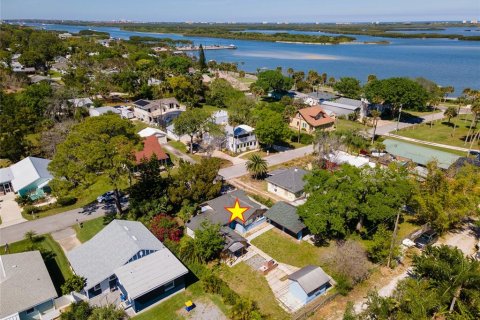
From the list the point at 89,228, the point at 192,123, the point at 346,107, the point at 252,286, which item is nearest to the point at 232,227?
the point at 252,286

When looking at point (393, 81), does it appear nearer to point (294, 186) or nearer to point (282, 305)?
point (294, 186)

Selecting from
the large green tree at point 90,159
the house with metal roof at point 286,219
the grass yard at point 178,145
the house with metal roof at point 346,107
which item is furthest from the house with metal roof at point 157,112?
the house with metal roof at point 286,219

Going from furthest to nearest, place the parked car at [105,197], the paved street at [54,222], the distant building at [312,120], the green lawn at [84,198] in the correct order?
1. the distant building at [312,120]
2. the parked car at [105,197]
3. the green lawn at [84,198]
4. the paved street at [54,222]

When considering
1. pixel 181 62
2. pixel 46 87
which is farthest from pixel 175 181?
pixel 181 62

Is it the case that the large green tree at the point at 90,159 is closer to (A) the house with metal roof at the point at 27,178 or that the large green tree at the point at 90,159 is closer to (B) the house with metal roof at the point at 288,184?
(A) the house with metal roof at the point at 27,178

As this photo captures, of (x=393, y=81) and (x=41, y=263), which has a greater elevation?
(x=393, y=81)

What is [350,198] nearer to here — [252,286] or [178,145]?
[252,286]
